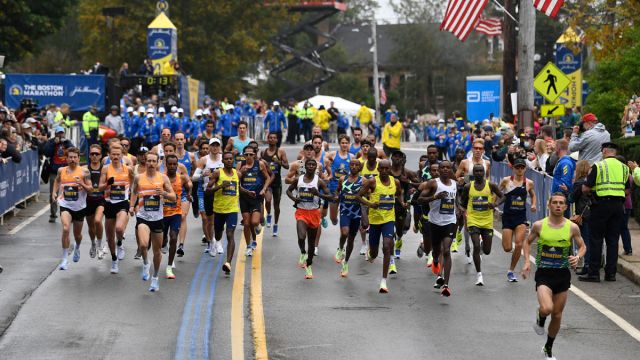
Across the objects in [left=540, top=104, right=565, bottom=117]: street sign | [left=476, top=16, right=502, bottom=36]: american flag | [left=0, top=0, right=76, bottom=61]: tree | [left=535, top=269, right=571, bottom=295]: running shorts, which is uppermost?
[left=0, top=0, right=76, bottom=61]: tree

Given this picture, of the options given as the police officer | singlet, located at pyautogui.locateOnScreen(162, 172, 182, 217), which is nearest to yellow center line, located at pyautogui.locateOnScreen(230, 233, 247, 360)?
singlet, located at pyautogui.locateOnScreen(162, 172, 182, 217)

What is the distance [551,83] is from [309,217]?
33.7 feet

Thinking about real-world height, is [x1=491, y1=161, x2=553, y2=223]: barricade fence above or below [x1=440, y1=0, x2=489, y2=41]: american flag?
below

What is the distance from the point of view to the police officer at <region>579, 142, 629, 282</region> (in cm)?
1703

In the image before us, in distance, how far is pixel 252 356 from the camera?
11.7 metres

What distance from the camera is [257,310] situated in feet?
47.1

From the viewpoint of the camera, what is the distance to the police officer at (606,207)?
1703 cm

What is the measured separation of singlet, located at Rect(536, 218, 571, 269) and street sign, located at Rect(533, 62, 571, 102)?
47.1 ft

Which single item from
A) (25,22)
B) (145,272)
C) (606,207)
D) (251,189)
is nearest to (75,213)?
(145,272)

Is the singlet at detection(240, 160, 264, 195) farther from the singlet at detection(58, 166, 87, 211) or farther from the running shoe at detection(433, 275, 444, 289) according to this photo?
the running shoe at detection(433, 275, 444, 289)

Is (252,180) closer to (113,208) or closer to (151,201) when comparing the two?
(113,208)

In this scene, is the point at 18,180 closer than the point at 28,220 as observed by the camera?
No

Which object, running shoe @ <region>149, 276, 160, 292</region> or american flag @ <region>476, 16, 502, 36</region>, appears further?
american flag @ <region>476, 16, 502, 36</region>

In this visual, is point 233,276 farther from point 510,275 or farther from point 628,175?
point 628,175
